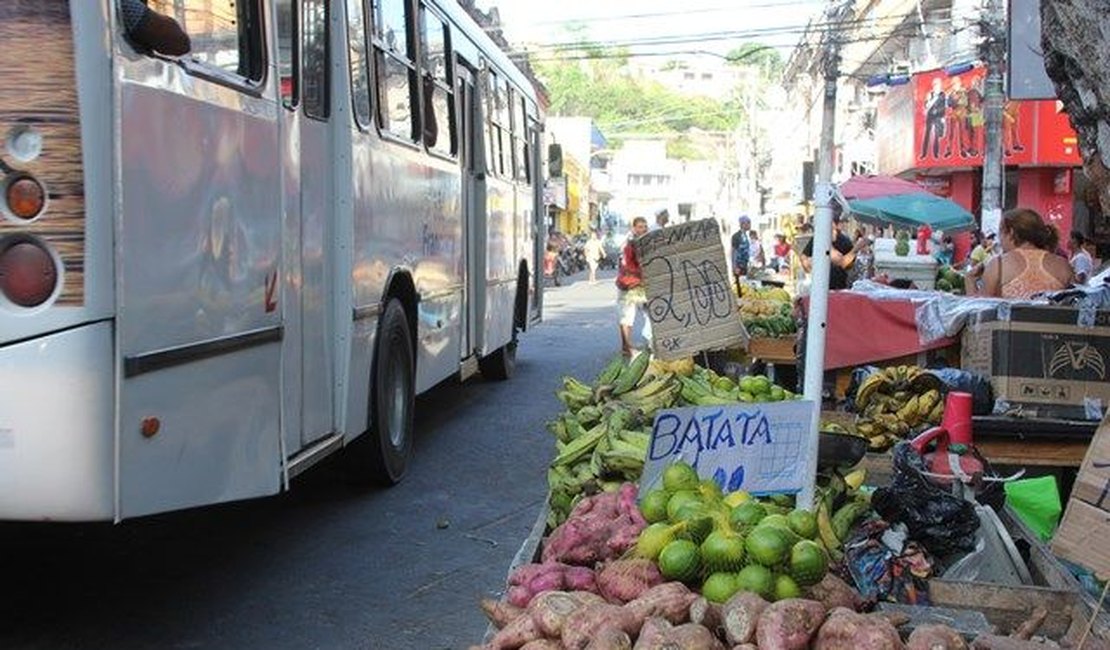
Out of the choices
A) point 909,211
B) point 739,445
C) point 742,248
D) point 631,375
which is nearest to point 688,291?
point 631,375

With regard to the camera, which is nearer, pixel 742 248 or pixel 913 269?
pixel 913 269

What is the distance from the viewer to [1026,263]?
7.68m

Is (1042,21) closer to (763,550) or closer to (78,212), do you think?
(763,550)

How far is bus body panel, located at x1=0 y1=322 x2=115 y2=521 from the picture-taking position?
12.5 feet

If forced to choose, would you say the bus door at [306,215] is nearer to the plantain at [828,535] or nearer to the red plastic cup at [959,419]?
the plantain at [828,535]

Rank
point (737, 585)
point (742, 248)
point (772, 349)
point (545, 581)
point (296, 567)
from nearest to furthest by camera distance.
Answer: point (737, 585), point (545, 581), point (296, 567), point (772, 349), point (742, 248)

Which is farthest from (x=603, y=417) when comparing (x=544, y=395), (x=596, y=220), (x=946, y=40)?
(x=596, y=220)

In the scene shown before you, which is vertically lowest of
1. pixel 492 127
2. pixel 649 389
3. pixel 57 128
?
pixel 649 389

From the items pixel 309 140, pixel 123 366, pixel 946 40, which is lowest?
pixel 123 366

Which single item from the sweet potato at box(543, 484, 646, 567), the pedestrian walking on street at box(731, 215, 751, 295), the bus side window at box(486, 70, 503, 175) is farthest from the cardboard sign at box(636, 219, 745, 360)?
the pedestrian walking on street at box(731, 215, 751, 295)

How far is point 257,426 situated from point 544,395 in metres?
7.53

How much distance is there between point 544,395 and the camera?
12430mm

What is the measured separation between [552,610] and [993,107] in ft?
59.6

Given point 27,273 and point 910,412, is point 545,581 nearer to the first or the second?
point 27,273
